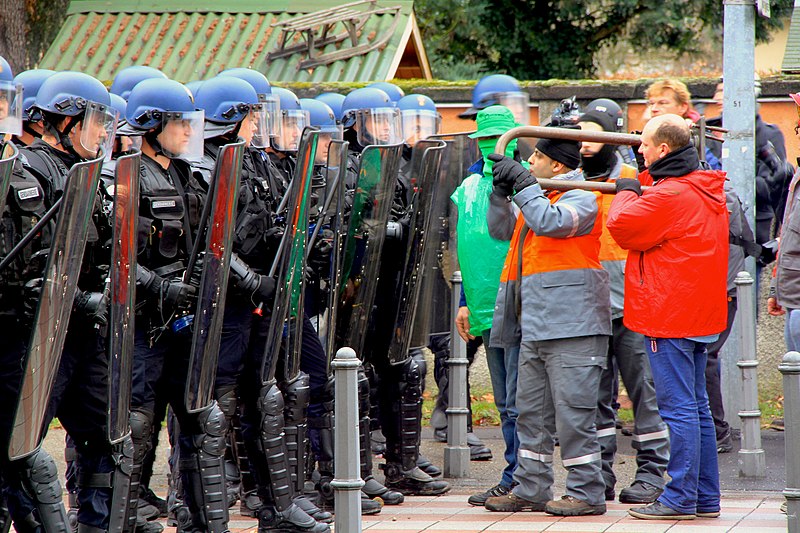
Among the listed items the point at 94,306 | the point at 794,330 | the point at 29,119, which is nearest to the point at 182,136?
the point at 29,119

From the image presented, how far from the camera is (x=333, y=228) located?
5.82 metres

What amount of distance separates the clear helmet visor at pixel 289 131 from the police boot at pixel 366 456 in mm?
1211

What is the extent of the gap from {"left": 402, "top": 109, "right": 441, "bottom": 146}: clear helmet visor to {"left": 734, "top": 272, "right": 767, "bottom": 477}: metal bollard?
2.04 meters

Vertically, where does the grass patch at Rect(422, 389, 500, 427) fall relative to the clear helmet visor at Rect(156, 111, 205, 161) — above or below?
below

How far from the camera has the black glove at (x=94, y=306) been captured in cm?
444

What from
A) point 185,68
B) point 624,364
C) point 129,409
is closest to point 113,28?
point 185,68

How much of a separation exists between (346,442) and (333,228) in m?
1.56

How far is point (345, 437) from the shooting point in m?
4.47

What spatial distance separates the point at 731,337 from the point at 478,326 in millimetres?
1755

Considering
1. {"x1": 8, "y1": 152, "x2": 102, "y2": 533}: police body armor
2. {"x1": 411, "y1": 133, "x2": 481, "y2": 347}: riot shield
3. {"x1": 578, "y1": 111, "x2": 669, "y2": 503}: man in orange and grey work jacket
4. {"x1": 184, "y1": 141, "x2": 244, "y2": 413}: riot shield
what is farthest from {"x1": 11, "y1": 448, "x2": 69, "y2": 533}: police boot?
{"x1": 578, "y1": 111, "x2": 669, "y2": 503}: man in orange and grey work jacket

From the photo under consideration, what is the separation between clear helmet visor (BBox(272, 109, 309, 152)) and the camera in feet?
20.3

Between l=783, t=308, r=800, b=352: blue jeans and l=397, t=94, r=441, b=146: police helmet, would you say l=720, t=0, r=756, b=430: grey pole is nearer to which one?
l=783, t=308, r=800, b=352: blue jeans

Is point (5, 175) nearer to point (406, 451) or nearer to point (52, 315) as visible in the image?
point (52, 315)

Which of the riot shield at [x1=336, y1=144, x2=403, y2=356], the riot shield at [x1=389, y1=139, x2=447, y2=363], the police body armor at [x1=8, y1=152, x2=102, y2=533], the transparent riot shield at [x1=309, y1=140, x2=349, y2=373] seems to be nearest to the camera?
the police body armor at [x1=8, y1=152, x2=102, y2=533]
